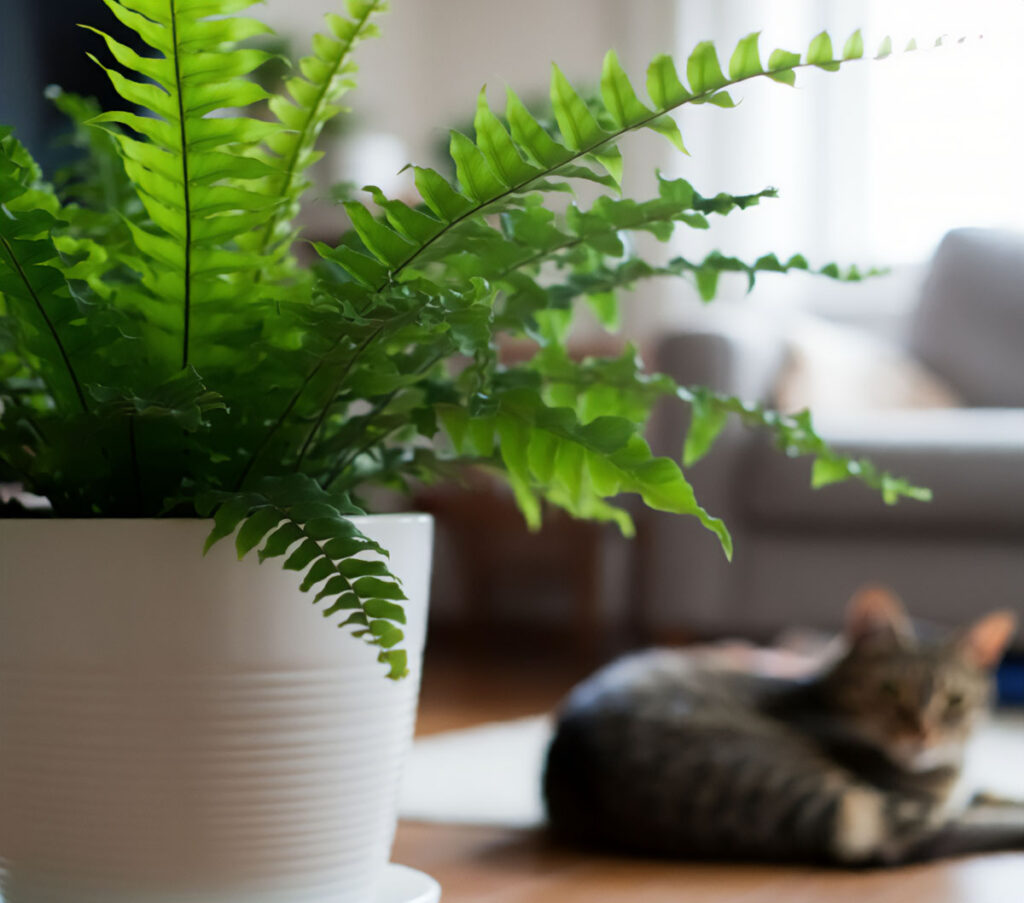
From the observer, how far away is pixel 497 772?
1.61 meters

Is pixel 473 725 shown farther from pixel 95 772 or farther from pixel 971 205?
pixel 971 205

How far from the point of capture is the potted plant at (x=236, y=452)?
58cm

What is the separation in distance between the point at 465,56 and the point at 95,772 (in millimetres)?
3934

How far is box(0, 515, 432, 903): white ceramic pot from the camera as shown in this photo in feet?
2.07

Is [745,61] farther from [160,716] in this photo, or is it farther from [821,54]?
[160,716]

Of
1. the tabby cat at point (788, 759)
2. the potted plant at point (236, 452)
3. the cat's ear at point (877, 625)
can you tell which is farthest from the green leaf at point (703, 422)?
the cat's ear at point (877, 625)

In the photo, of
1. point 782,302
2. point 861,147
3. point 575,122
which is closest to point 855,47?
point 575,122

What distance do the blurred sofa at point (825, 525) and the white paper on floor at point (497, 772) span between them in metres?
0.36

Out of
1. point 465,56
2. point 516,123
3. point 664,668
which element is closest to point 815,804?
point 664,668

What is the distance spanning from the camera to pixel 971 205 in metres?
3.82

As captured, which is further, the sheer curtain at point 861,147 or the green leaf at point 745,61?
the sheer curtain at point 861,147

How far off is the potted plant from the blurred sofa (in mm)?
1730

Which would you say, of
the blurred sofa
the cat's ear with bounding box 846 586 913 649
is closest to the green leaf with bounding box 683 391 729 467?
the cat's ear with bounding box 846 586 913 649

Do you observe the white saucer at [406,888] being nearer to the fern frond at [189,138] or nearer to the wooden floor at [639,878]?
the wooden floor at [639,878]
